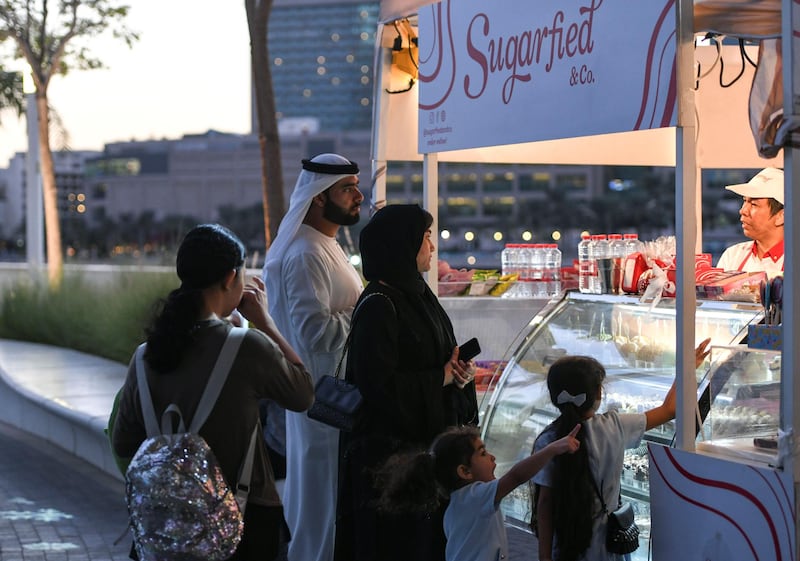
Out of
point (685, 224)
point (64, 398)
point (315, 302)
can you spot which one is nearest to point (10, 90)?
point (64, 398)

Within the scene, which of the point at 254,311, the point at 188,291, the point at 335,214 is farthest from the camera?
the point at 335,214

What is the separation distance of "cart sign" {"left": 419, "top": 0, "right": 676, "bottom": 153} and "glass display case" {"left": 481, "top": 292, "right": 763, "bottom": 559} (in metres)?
0.91

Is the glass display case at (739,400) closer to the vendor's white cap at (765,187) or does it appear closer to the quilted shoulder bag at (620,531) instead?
the quilted shoulder bag at (620,531)

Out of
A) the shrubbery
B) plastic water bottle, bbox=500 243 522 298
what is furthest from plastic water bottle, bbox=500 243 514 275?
the shrubbery

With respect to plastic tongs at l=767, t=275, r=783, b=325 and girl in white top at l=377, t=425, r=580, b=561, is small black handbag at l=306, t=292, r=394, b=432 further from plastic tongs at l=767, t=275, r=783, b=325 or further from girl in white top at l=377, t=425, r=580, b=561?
plastic tongs at l=767, t=275, r=783, b=325

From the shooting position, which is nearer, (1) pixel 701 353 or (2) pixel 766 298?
(2) pixel 766 298

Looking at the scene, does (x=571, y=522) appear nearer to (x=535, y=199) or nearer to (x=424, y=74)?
(x=424, y=74)

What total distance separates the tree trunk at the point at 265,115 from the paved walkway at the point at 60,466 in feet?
8.27

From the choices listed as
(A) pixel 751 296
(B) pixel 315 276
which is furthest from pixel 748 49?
(B) pixel 315 276

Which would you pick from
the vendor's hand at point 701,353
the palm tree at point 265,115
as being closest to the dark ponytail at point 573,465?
the vendor's hand at point 701,353

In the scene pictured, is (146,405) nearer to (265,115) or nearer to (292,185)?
(265,115)

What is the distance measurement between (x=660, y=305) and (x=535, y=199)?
131048 mm

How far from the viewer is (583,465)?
3941mm

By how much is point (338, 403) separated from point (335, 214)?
133cm
